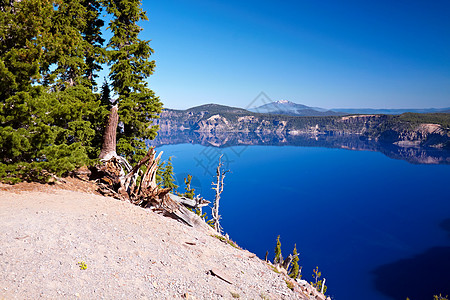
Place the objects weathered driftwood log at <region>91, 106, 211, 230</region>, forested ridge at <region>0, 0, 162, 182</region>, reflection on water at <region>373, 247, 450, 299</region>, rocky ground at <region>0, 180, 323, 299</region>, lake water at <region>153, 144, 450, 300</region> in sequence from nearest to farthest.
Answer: rocky ground at <region>0, 180, 323, 299</region>
forested ridge at <region>0, 0, 162, 182</region>
weathered driftwood log at <region>91, 106, 211, 230</region>
reflection on water at <region>373, 247, 450, 299</region>
lake water at <region>153, 144, 450, 300</region>

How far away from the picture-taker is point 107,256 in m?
6.54

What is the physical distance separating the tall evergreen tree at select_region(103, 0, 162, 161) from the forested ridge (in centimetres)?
5

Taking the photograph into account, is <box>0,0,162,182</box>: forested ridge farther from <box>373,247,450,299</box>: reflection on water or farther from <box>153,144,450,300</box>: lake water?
<box>373,247,450,299</box>: reflection on water

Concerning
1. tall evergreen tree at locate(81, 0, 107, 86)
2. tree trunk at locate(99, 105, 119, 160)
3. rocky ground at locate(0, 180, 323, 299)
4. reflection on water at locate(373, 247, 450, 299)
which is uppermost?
tall evergreen tree at locate(81, 0, 107, 86)

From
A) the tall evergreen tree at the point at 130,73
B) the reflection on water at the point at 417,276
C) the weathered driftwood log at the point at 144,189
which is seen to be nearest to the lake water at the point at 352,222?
the reflection on water at the point at 417,276

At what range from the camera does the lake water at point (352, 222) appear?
190 ft

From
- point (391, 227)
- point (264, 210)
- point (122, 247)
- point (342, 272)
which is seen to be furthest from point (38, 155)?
point (391, 227)

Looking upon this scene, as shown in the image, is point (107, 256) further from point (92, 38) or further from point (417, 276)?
point (417, 276)

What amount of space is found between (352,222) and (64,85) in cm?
9180

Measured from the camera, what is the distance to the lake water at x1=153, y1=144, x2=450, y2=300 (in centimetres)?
5794

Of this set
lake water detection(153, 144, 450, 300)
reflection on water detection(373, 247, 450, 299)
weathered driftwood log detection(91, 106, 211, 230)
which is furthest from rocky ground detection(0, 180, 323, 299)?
reflection on water detection(373, 247, 450, 299)

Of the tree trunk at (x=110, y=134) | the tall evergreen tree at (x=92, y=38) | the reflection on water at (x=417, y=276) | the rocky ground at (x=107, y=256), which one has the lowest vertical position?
the reflection on water at (x=417, y=276)

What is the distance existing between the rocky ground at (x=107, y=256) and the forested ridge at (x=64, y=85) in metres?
1.53

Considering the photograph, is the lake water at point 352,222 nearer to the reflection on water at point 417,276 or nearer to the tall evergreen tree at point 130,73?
the reflection on water at point 417,276
